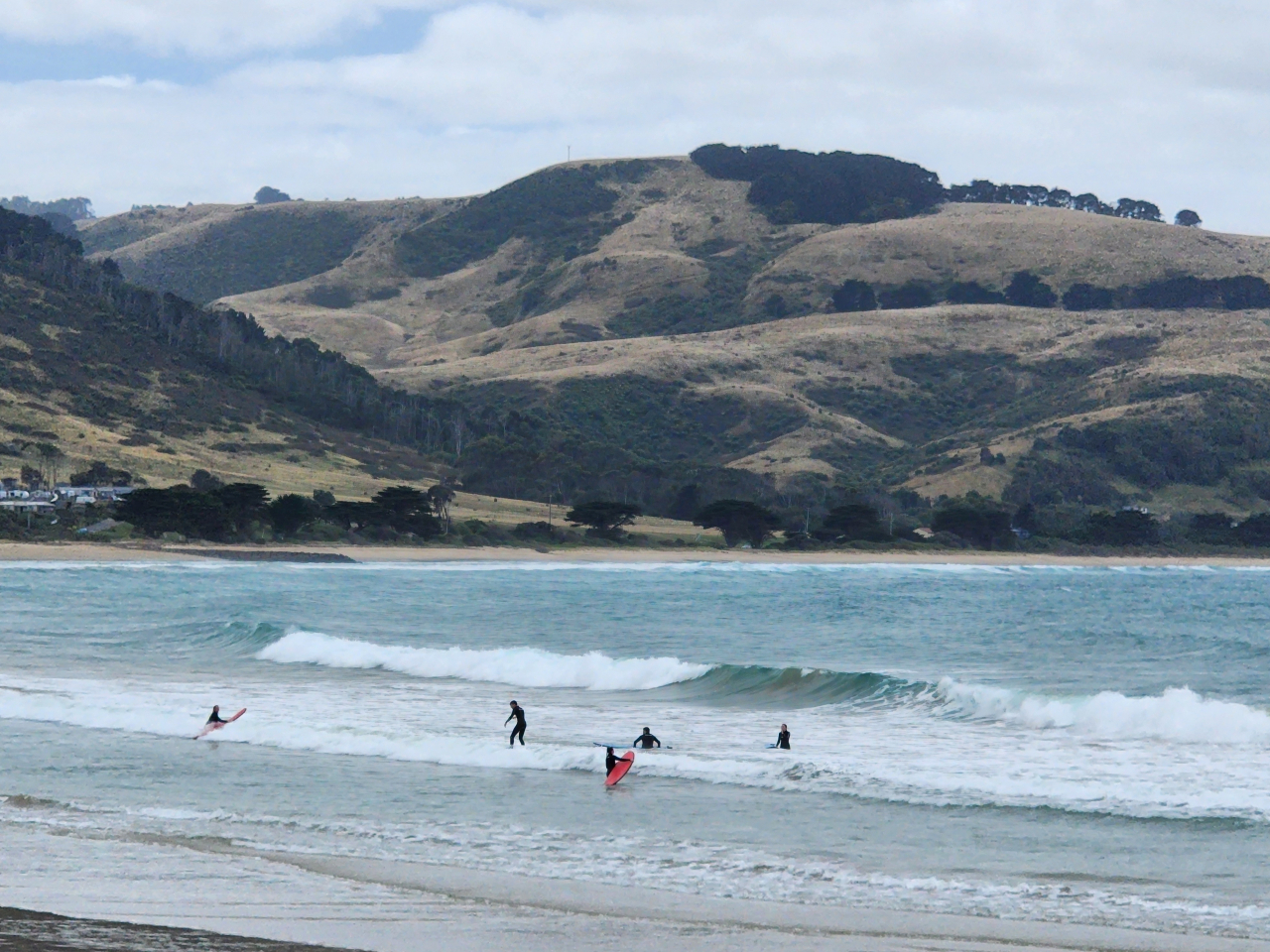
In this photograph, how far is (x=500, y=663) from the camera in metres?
40.1

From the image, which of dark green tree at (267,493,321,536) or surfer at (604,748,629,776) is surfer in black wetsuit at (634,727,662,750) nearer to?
surfer at (604,748,629,776)

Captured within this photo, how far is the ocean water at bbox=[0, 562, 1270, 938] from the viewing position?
17.6 metres

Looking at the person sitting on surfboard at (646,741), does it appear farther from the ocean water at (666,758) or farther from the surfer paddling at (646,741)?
the ocean water at (666,758)

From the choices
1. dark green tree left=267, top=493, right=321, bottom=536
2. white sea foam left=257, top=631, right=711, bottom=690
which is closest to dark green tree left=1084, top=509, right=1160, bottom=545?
dark green tree left=267, top=493, right=321, bottom=536

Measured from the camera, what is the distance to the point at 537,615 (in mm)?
57312

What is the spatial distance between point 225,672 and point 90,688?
5306 mm

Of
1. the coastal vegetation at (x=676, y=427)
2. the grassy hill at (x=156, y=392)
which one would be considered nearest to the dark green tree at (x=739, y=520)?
the coastal vegetation at (x=676, y=427)

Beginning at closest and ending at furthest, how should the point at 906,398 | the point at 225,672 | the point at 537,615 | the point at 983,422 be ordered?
the point at 225,672 < the point at 537,615 < the point at 983,422 < the point at 906,398

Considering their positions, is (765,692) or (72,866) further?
(765,692)

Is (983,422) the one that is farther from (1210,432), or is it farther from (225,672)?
(225,672)

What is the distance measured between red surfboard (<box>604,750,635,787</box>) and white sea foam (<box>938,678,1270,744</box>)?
9.39 meters

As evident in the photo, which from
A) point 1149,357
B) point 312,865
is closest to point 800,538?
point 1149,357

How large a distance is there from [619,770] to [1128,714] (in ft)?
36.4

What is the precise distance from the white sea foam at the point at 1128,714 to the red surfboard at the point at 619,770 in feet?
30.8
